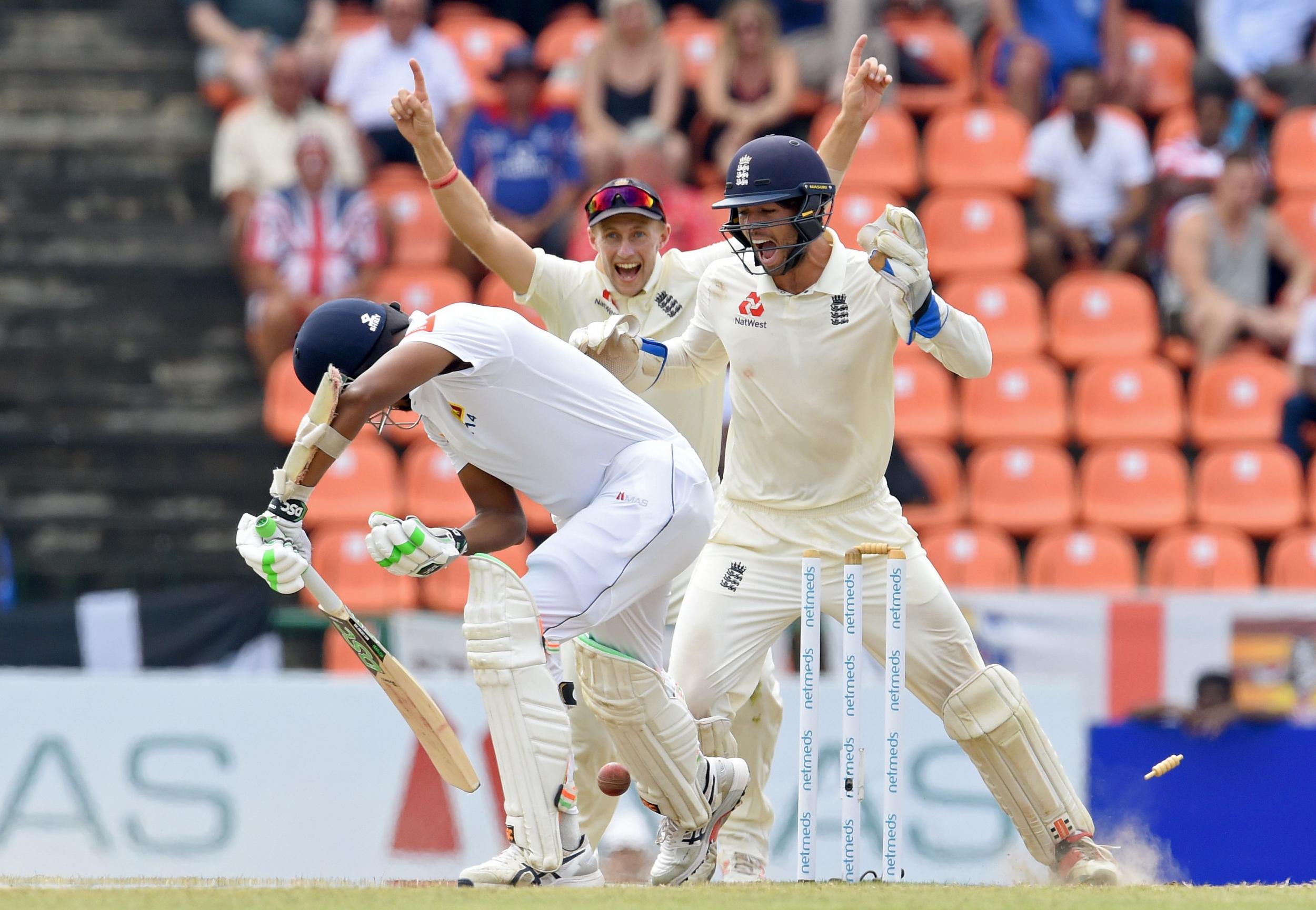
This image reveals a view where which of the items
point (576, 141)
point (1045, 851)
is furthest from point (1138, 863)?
point (576, 141)

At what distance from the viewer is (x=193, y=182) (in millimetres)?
11812

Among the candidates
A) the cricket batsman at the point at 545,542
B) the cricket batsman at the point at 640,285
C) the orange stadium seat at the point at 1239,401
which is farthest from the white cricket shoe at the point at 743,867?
the orange stadium seat at the point at 1239,401

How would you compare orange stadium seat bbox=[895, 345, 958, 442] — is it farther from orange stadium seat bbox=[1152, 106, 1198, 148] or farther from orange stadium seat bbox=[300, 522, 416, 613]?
orange stadium seat bbox=[300, 522, 416, 613]

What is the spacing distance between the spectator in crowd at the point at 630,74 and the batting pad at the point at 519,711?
6.79 metres

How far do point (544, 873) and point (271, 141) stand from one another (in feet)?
24.5

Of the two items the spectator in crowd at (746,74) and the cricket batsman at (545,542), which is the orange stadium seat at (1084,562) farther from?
the cricket batsman at (545,542)

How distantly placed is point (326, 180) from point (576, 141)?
5.10 ft

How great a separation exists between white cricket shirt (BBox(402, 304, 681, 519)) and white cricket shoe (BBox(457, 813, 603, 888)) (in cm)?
92

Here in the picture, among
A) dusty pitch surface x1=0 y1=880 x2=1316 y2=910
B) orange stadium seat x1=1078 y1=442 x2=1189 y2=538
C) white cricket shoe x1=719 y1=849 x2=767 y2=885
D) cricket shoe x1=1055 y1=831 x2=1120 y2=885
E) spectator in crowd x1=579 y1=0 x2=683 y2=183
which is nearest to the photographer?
dusty pitch surface x1=0 y1=880 x2=1316 y2=910

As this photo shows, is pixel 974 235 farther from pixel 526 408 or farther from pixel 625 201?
pixel 526 408

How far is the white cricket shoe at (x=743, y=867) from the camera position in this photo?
5.69 meters

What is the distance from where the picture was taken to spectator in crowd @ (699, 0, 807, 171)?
11.0 m

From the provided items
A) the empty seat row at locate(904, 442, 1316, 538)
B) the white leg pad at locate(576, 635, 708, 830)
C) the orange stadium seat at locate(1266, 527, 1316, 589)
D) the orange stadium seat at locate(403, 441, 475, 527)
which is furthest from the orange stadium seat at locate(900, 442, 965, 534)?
the white leg pad at locate(576, 635, 708, 830)

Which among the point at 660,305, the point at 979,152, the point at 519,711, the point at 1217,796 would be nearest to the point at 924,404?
the point at 979,152
